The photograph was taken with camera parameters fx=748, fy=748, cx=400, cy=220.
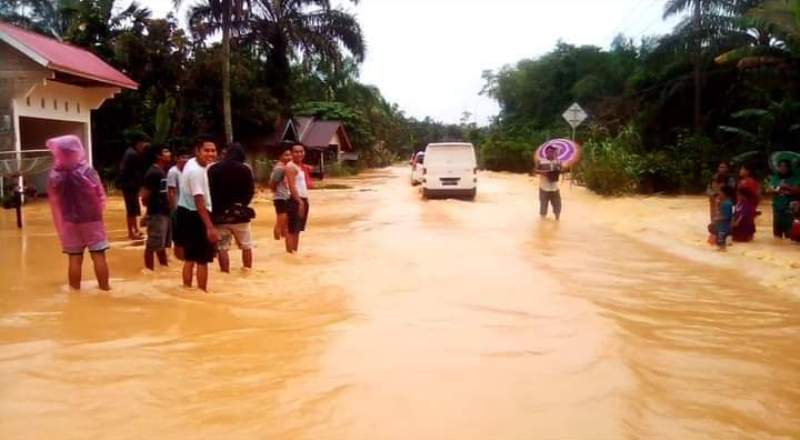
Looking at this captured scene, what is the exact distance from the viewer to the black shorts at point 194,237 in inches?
281

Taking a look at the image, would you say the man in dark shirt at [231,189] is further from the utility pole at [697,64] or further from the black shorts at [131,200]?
the utility pole at [697,64]

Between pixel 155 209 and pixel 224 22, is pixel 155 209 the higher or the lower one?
the lower one

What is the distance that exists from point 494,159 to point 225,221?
40.4 metres

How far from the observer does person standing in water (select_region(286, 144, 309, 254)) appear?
31.8 ft

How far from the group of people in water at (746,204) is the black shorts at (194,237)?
23.6 feet

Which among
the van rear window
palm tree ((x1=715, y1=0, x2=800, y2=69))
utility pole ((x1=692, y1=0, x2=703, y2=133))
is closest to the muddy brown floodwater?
palm tree ((x1=715, y1=0, x2=800, y2=69))

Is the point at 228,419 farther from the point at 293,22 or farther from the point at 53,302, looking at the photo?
the point at 293,22

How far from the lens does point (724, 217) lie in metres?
10.6

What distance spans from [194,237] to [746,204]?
318 inches

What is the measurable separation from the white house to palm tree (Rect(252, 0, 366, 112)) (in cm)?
816

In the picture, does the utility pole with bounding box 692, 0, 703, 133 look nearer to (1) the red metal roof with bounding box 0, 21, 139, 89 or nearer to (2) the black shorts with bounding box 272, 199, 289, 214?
(2) the black shorts with bounding box 272, 199, 289, 214

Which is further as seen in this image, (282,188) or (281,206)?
(281,206)

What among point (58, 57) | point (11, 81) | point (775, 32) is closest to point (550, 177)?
point (775, 32)

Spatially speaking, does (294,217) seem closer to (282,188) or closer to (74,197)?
(282,188)
